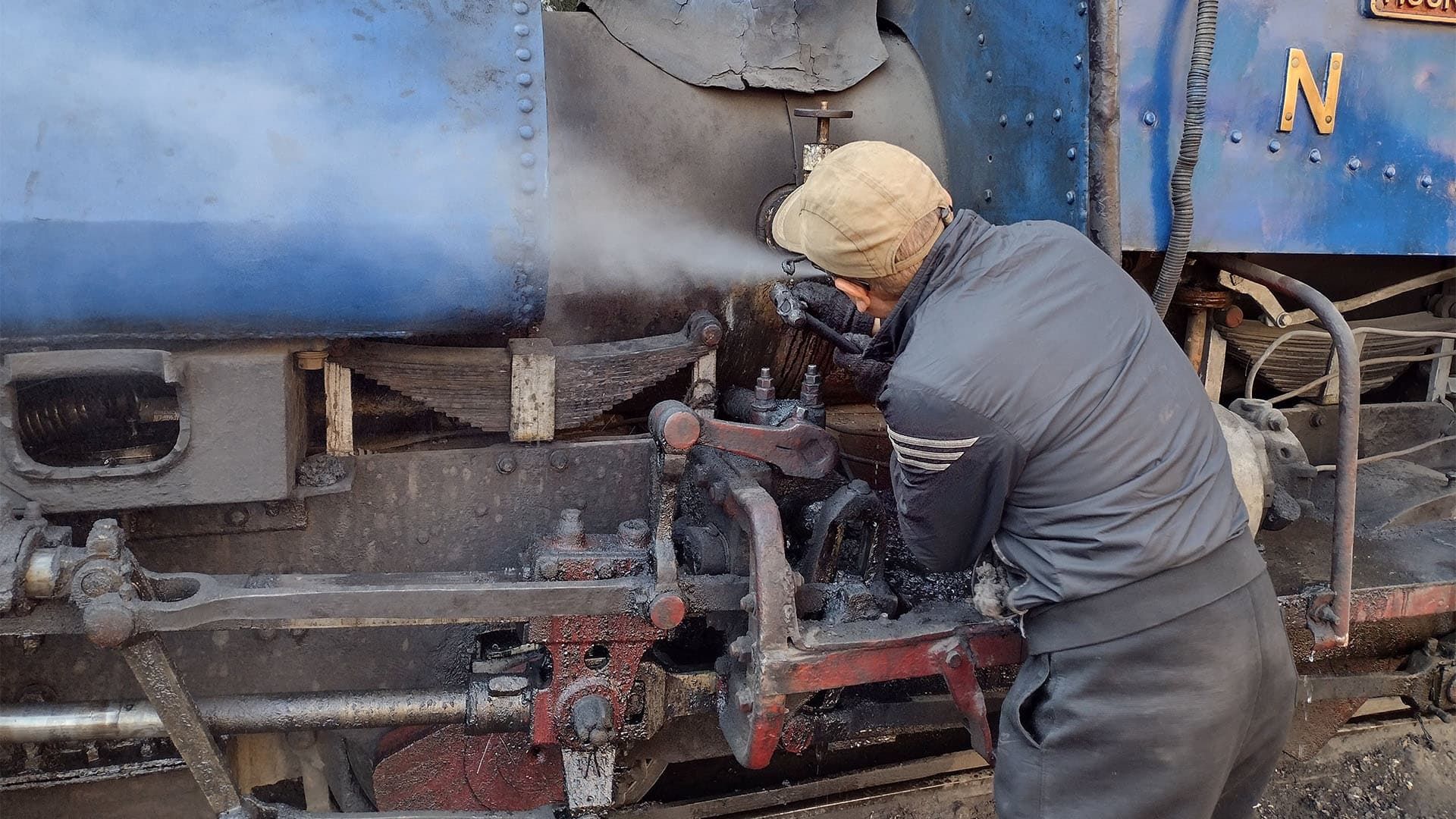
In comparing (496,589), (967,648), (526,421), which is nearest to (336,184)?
(526,421)

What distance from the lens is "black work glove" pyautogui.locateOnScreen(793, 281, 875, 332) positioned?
2336 mm

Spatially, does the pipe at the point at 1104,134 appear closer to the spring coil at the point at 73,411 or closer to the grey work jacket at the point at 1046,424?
the grey work jacket at the point at 1046,424

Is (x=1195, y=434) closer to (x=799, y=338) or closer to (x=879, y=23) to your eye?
(x=799, y=338)

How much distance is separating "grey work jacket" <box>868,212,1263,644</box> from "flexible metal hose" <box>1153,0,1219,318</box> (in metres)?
0.31

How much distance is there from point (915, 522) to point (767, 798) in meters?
1.18

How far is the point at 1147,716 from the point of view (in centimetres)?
185

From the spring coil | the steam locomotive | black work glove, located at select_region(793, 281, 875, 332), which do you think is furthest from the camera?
black work glove, located at select_region(793, 281, 875, 332)

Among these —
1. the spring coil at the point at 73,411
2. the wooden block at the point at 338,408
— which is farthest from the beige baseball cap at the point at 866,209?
the spring coil at the point at 73,411

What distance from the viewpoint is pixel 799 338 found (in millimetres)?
2553

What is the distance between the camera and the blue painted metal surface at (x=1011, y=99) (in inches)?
87.6

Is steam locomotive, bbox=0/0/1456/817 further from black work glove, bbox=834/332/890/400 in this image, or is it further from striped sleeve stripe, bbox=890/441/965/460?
striped sleeve stripe, bbox=890/441/965/460

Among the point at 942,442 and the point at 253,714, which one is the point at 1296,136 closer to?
the point at 942,442

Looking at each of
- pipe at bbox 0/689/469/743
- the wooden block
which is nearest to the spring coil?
the wooden block

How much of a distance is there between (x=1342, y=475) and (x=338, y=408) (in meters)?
2.14
